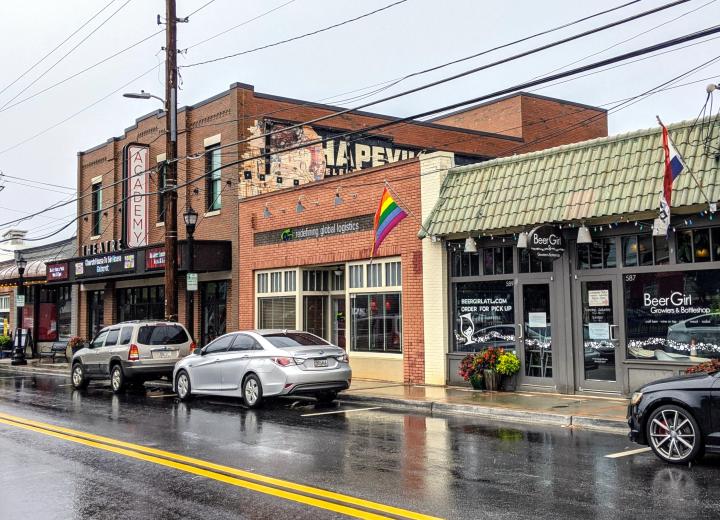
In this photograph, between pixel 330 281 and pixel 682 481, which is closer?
pixel 682 481

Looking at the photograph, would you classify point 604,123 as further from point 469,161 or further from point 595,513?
point 595,513

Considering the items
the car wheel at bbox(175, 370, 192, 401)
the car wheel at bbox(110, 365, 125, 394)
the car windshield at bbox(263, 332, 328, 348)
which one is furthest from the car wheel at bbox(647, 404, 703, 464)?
the car wheel at bbox(110, 365, 125, 394)

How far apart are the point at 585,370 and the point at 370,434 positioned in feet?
18.5

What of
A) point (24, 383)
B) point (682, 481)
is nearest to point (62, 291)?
point (24, 383)

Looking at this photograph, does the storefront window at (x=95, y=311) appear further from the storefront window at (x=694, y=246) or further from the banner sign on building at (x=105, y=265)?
the storefront window at (x=694, y=246)

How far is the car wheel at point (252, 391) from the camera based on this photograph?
14.9 meters

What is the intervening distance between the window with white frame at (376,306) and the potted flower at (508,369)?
3.50 metres

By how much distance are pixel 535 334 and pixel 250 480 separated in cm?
928

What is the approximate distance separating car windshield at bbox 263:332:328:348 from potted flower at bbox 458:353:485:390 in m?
3.29

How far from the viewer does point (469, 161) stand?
94.5 feet

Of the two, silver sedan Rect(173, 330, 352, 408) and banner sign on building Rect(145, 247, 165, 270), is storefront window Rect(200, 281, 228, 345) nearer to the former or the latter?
banner sign on building Rect(145, 247, 165, 270)

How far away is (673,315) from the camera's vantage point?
1378cm

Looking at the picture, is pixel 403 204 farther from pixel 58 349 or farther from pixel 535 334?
pixel 58 349

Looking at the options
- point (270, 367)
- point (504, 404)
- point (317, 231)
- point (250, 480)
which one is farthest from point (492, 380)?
point (250, 480)
